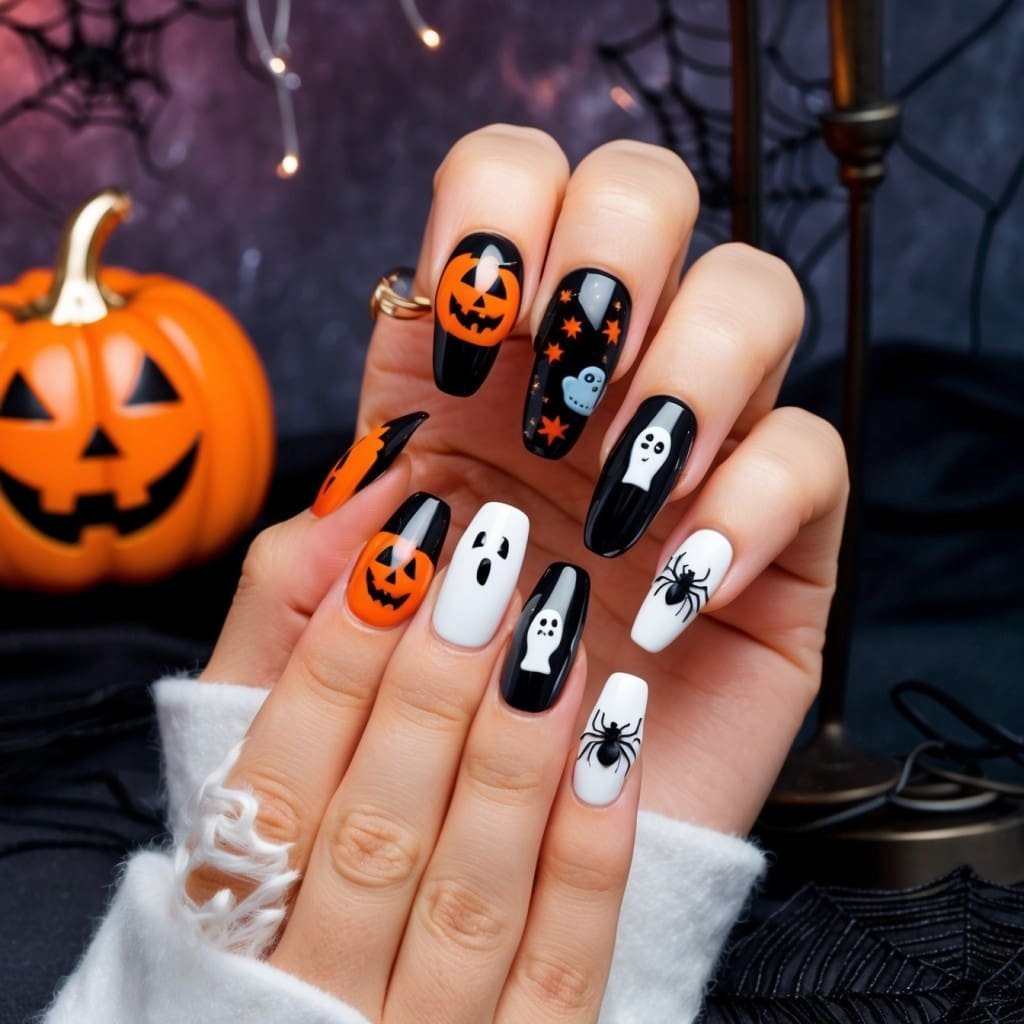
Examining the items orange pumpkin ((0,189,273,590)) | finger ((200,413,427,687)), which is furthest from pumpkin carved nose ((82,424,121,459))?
finger ((200,413,427,687))

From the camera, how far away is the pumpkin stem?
120 cm

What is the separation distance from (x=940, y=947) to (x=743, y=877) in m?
0.11

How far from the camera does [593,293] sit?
24.1 inches

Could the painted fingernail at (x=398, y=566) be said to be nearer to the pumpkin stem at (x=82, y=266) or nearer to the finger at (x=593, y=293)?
the finger at (x=593, y=293)

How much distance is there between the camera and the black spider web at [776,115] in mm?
1450

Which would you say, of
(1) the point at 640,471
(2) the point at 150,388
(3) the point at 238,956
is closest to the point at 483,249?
(1) the point at 640,471

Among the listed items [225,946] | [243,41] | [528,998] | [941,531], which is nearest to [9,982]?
[225,946]

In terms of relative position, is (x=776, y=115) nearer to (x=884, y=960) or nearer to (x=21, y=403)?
(x=21, y=403)

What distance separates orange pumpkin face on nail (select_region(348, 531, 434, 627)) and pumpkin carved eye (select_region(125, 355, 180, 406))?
0.62 metres

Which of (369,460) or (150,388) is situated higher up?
(369,460)

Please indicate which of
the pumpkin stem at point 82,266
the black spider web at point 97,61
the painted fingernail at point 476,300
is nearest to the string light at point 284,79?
the black spider web at point 97,61

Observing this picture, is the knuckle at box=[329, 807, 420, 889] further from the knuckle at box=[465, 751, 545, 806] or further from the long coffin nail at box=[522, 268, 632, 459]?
the long coffin nail at box=[522, 268, 632, 459]

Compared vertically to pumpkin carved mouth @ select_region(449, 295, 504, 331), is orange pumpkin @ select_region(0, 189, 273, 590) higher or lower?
lower

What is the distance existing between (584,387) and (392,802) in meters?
0.22
